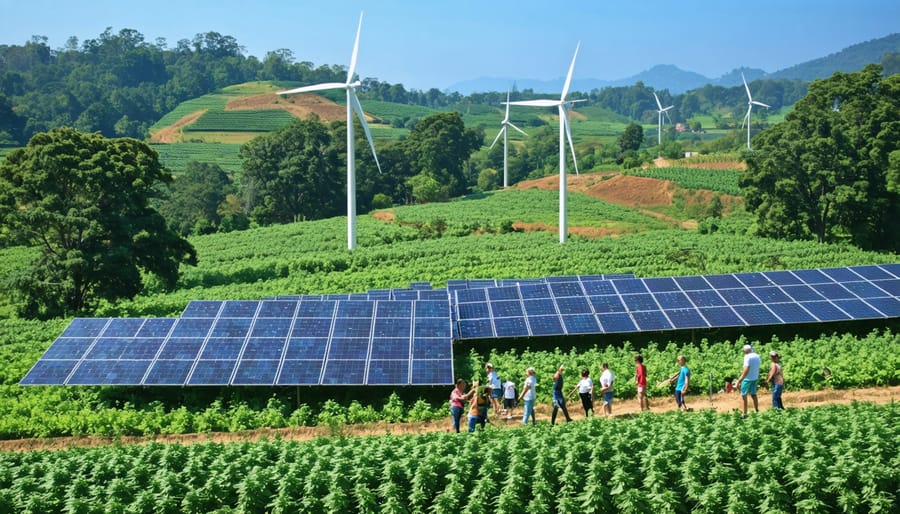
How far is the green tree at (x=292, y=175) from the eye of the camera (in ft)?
356

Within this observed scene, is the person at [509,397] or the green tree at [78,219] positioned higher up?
the green tree at [78,219]

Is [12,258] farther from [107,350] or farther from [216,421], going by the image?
[216,421]

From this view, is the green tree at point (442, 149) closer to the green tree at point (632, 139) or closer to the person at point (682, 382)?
the green tree at point (632, 139)

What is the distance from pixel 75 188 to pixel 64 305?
659 cm

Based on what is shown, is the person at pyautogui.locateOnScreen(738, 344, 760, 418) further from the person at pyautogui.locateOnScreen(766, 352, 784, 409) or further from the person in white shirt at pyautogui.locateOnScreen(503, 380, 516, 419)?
the person in white shirt at pyautogui.locateOnScreen(503, 380, 516, 419)

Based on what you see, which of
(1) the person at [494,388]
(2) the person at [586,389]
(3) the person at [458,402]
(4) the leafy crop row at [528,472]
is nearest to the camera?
(4) the leafy crop row at [528,472]

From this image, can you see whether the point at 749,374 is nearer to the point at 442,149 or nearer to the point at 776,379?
the point at 776,379

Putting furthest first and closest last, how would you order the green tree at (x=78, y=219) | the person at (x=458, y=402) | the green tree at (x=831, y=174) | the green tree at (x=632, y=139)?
the green tree at (x=632, y=139) < the green tree at (x=831, y=174) < the green tree at (x=78, y=219) < the person at (x=458, y=402)

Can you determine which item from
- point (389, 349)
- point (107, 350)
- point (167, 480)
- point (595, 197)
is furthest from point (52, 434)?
point (595, 197)

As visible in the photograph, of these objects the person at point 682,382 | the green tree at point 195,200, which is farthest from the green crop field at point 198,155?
the person at point 682,382

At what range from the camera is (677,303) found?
33656mm

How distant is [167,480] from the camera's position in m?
20.2

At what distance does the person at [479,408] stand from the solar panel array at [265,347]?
3.57 m

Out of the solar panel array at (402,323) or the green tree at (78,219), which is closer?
the solar panel array at (402,323)
